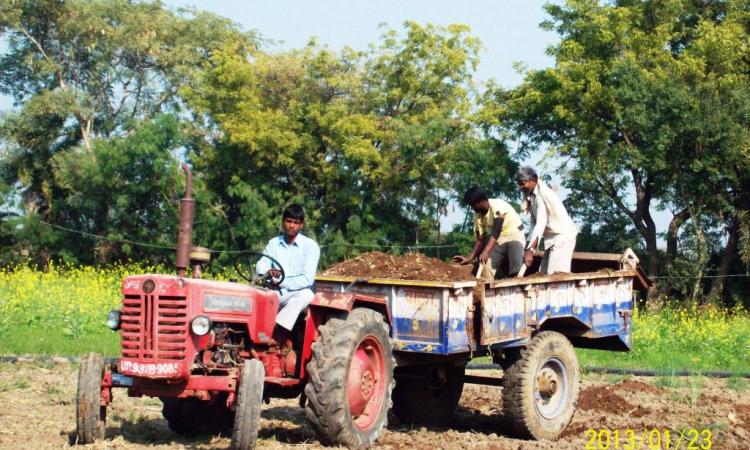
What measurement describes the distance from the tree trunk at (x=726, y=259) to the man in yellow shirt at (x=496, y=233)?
21.1 meters

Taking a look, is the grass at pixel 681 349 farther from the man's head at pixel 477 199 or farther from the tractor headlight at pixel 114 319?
the tractor headlight at pixel 114 319

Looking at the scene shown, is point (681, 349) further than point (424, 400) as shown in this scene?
Yes

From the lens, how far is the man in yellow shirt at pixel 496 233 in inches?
436

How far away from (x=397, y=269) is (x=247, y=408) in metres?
2.36

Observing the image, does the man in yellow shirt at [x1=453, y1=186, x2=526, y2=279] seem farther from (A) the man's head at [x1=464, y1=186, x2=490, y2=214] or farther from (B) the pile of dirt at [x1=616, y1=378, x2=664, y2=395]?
(B) the pile of dirt at [x1=616, y1=378, x2=664, y2=395]

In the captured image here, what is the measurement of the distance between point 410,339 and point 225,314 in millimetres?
1709

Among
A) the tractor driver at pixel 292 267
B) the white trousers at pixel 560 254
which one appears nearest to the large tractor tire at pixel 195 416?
the tractor driver at pixel 292 267

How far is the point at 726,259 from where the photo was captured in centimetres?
3092

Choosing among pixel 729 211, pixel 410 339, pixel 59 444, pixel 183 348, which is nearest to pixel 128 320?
pixel 183 348

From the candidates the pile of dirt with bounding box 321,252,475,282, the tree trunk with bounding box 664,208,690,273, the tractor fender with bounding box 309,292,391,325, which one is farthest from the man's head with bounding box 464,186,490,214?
the tree trunk with bounding box 664,208,690,273

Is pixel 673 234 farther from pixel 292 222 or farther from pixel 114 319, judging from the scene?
pixel 114 319

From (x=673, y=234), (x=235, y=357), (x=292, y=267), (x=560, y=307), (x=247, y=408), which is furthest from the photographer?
(x=673, y=234)

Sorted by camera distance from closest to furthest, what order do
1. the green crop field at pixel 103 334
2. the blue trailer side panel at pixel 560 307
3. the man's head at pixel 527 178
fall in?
1. the blue trailer side panel at pixel 560 307
2. the man's head at pixel 527 178
3. the green crop field at pixel 103 334

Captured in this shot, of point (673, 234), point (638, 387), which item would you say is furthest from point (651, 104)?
point (638, 387)
